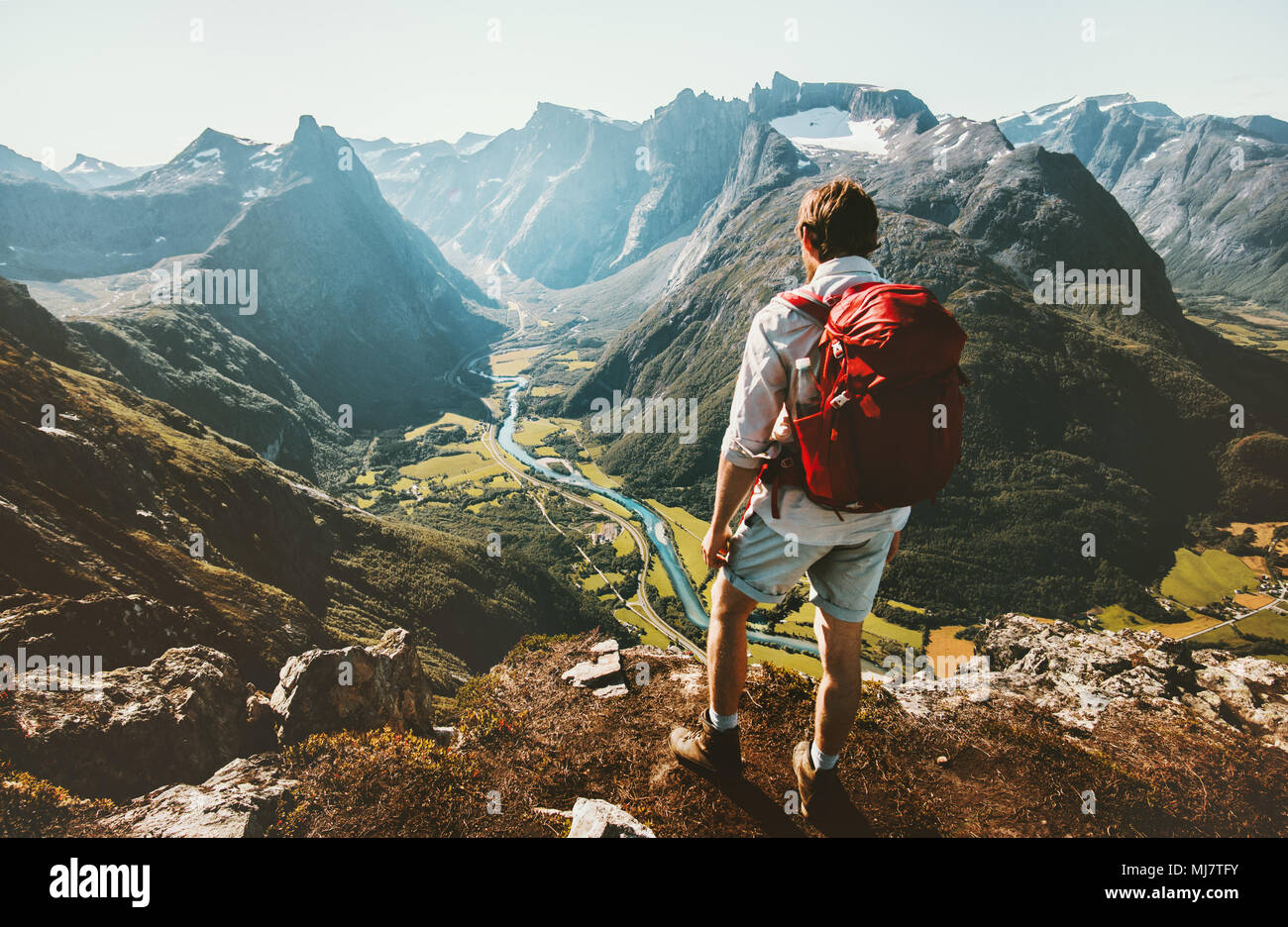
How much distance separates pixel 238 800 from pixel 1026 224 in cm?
21824

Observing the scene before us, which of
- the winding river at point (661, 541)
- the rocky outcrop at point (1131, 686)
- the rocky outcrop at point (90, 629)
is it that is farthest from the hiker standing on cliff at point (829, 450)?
the winding river at point (661, 541)

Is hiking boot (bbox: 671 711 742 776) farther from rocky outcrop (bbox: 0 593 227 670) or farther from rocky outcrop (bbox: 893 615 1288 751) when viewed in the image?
rocky outcrop (bbox: 0 593 227 670)

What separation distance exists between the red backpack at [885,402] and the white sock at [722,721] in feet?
9.62

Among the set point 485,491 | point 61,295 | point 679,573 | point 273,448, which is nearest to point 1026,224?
point 679,573

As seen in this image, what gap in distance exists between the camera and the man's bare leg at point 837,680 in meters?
4.89

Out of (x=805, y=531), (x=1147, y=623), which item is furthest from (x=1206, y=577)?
(x=805, y=531)

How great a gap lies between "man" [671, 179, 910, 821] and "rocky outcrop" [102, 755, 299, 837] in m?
6.69

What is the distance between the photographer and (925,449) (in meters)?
3.65

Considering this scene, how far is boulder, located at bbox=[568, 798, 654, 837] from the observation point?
521 cm

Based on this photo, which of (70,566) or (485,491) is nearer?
(70,566)

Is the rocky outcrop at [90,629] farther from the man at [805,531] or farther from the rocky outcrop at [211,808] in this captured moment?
the man at [805,531]

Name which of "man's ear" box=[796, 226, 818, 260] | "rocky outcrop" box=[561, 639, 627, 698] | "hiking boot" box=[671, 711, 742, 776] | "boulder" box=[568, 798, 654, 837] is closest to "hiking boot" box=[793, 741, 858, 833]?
"hiking boot" box=[671, 711, 742, 776]

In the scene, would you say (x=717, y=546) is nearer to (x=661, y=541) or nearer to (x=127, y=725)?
(x=127, y=725)
